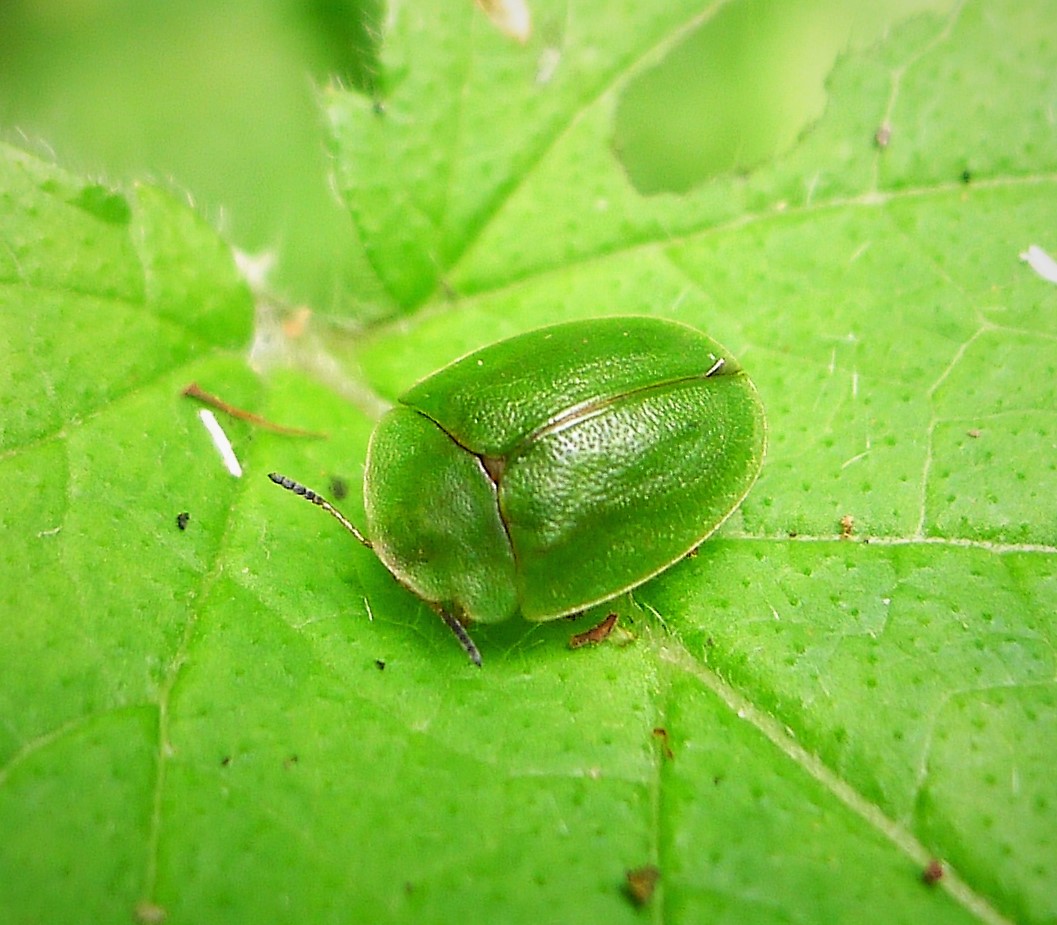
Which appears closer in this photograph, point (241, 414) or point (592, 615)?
point (592, 615)

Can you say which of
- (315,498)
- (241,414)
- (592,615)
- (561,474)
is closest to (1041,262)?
(561,474)

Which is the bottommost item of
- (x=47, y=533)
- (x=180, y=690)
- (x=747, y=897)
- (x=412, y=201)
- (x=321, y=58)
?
(x=747, y=897)

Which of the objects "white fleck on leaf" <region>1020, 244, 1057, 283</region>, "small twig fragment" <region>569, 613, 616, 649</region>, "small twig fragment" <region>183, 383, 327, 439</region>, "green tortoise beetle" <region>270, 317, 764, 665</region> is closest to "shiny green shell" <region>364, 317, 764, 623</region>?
"green tortoise beetle" <region>270, 317, 764, 665</region>

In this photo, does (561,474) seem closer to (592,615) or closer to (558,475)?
(558,475)

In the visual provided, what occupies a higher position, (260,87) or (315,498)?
(260,87)

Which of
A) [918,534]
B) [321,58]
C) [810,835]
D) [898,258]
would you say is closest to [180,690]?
[810,835]

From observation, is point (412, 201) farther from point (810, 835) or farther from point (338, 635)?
point (810, 835)

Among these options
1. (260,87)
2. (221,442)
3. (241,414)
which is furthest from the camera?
(260,87)
